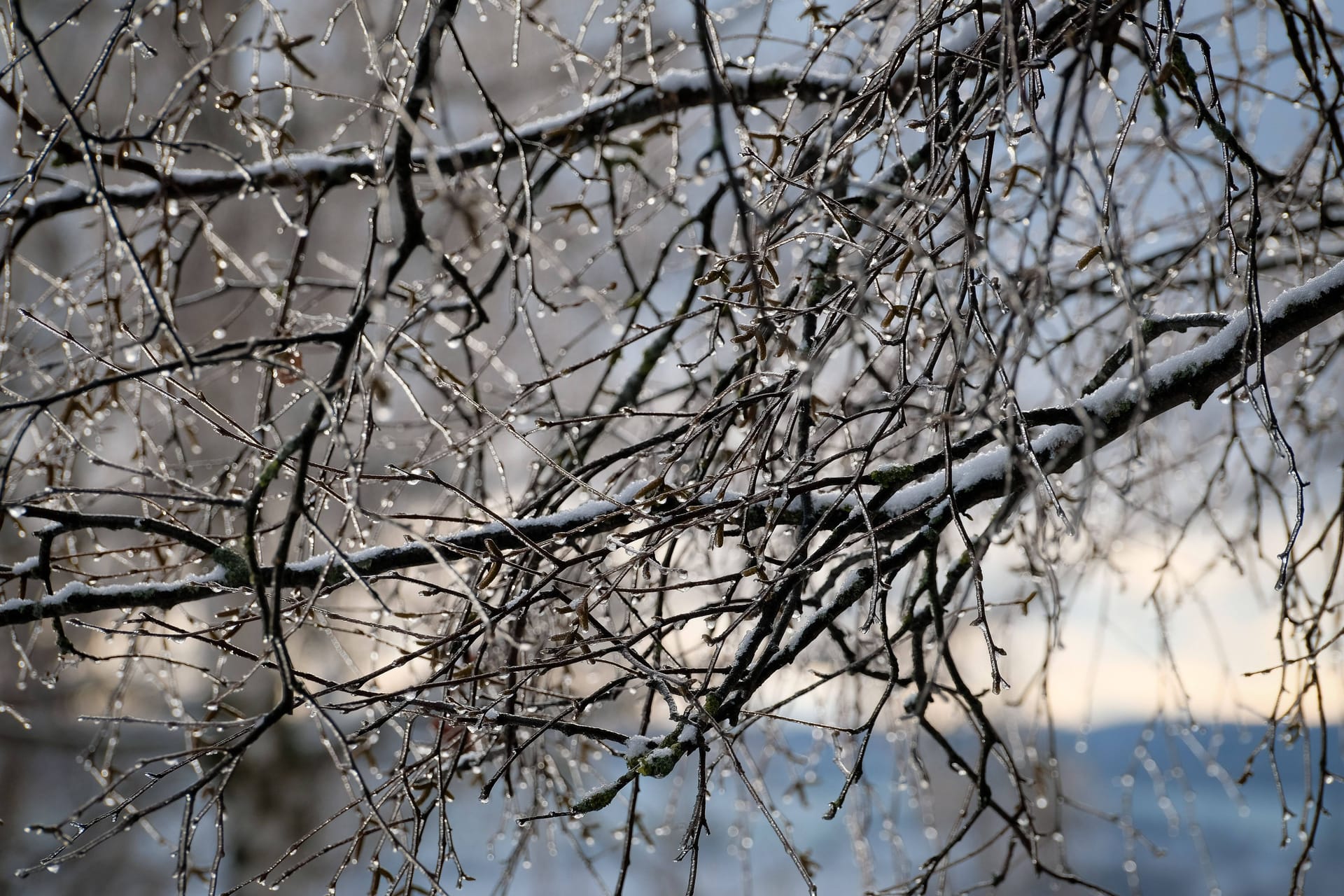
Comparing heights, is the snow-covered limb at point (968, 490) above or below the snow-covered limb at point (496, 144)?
below

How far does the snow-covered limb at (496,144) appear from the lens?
2.28m

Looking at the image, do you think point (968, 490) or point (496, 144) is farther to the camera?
point (496, 144)

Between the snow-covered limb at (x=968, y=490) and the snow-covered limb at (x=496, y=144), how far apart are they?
1061mm

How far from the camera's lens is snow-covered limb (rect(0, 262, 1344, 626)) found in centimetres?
147

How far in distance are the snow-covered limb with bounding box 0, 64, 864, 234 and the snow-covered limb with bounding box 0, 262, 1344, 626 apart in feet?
3.48

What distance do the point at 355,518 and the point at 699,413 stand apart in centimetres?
61

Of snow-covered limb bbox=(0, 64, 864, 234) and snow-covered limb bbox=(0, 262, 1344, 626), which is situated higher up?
snow-covered limb bbox=(0, 64, 864, 234)

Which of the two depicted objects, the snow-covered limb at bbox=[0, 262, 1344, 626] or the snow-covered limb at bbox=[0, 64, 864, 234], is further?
the snow-covered limb at bbox=[0, 64, 864, 234]

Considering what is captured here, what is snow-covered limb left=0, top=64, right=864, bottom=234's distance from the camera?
2279 millimetres

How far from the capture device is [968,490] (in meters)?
1.54

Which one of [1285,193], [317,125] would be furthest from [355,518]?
[317,125]

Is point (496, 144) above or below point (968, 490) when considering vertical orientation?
above

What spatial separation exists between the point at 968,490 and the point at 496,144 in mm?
1386

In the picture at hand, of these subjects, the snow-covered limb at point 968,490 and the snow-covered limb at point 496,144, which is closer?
the snow-covered limb at point 968,490
